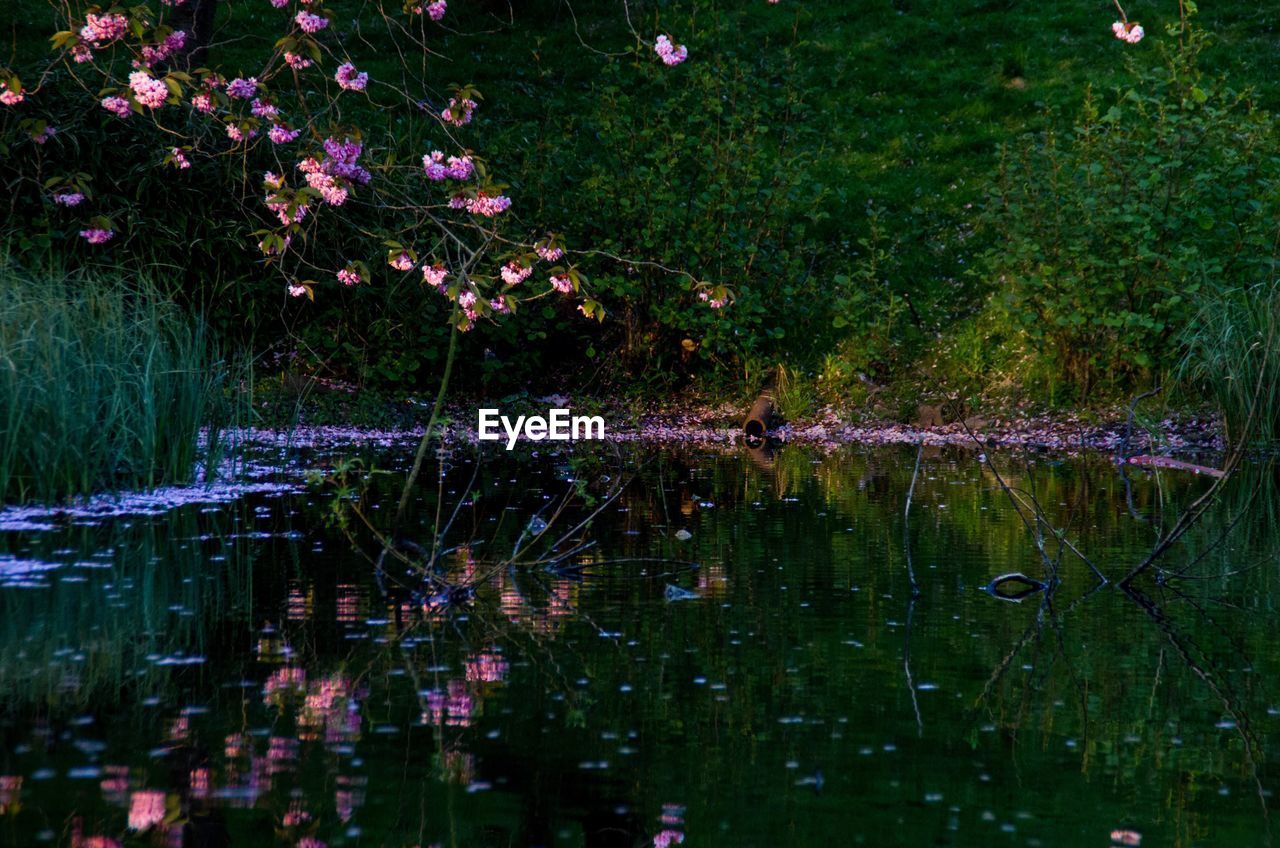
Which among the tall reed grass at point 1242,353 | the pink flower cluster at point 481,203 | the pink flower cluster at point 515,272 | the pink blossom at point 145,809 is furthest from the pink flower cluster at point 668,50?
the pink blossom at point 145,809

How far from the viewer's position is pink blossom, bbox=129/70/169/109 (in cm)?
845

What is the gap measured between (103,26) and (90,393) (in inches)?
83.7

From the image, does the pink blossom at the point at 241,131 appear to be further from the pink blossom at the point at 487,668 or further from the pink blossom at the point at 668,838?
the pink blossom at the point at 668,838

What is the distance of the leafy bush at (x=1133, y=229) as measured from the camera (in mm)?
13641

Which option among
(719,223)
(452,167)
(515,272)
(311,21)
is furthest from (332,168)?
(719,223)

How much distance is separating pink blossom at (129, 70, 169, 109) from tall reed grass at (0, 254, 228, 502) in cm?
127

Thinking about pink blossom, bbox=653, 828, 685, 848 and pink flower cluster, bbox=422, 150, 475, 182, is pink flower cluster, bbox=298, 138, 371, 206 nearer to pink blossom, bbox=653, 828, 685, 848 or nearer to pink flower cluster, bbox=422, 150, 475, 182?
pink flower cluster, bbox=422, 150, 475, 182

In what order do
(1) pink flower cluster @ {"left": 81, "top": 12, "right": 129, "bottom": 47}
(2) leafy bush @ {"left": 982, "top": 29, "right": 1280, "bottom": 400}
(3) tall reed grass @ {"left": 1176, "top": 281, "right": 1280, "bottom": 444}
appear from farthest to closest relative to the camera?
1. (2) leafy bush @ {"left": 982, "top": 29, "right": 1280, "bottom": 400}
2. (3) tall reed grass @ {"left": 1176, "top": 281, "right": 1280, "bottom": 444}
3. (1) pink flower cluster @ {"left": 81, "top": 12, "right": 129, "bottom": 47}

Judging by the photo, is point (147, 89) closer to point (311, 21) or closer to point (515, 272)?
point (311, 21)

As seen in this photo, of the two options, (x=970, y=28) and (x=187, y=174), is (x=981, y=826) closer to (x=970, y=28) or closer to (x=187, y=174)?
(x=187, y=174)

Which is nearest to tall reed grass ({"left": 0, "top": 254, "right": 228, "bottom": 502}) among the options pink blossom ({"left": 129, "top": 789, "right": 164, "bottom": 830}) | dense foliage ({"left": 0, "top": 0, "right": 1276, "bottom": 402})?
dense foliage ({"left": 0, "top": 0, "right": 1276, "bottom": 402})

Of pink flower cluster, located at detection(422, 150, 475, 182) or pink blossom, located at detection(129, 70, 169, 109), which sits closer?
pink blossom, located at detection(129, 70, 169, 109)

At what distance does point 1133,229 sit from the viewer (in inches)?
548

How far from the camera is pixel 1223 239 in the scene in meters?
14.0
